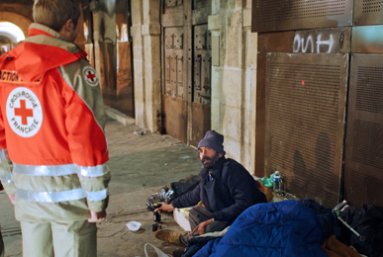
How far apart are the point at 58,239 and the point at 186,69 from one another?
5730 mm

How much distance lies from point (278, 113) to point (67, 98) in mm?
3209

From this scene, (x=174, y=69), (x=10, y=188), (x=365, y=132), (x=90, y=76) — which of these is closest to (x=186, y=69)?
(x=174, y=69)

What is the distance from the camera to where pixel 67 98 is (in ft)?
6.79

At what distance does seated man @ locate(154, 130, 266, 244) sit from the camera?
129 inches

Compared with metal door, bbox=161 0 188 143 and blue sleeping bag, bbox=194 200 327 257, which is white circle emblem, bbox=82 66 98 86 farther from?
metal door, bbox=161 0 188 143

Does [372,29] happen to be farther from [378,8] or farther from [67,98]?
[67,98]

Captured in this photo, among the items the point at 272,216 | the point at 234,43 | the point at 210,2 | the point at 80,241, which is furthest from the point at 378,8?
the point at 210,2

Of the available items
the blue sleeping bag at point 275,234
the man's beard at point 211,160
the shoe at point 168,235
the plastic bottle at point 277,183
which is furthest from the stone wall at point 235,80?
the blue sleeping bag at point 275,234

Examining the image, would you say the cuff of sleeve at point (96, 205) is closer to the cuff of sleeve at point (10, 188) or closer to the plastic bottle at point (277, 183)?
the cuff of sleeve at point (10, 188)

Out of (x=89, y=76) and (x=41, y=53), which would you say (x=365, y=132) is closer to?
(x=89, y=76)

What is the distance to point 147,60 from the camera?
880 cm

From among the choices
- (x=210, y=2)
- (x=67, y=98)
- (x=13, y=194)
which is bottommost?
(x=13, y=194)

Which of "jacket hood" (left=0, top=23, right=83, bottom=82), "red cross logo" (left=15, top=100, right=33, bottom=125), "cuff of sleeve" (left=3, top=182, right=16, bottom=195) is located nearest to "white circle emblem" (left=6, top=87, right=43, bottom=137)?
"red cross logo" (left=15, top=100, right=33, bottom=125)

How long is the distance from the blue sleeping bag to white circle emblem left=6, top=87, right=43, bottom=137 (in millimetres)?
1335
